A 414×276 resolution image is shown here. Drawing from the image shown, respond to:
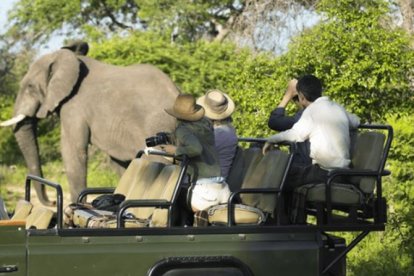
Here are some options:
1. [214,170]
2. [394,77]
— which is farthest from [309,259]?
[394,77]

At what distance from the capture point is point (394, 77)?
1133 centimetres

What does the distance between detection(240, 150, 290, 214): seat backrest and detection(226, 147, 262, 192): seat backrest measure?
165 mm

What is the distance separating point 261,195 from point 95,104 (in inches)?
312

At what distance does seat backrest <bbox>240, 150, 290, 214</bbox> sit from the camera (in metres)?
7.00

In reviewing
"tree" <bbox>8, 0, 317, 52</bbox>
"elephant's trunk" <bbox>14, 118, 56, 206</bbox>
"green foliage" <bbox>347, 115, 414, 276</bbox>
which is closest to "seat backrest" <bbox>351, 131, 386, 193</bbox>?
"green foliage" <bbox>347, 115, 414, 276</bbox>

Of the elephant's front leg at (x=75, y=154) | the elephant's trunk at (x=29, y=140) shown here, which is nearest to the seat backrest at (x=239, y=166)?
the elephant's front leg at (x=75, y=154)

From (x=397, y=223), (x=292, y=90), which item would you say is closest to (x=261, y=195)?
(x=292, y=90)

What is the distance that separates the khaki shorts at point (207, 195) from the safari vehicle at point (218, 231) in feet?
0.37

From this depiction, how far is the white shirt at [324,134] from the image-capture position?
7.26 metres

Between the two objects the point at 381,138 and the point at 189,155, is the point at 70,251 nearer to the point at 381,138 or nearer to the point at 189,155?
the point at 189,155

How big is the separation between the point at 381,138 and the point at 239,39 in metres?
9.21

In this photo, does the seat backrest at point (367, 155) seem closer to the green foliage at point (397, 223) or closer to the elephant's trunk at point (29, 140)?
the green foliage at point (397, 223)

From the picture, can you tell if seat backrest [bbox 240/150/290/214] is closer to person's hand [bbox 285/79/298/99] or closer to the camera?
the camera

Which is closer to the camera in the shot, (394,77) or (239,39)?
(394,77)
